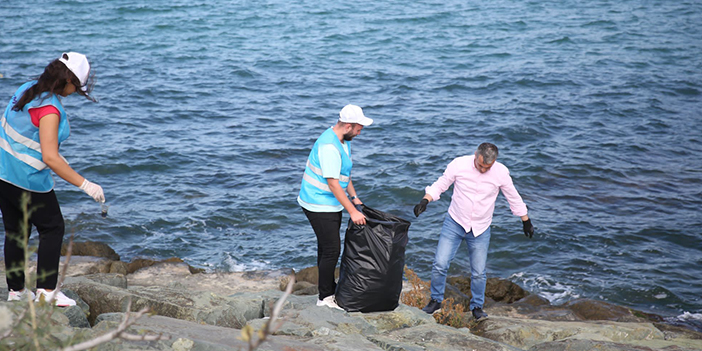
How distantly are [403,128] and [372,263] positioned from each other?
8.73m

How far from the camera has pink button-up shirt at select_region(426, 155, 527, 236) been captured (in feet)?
18.9

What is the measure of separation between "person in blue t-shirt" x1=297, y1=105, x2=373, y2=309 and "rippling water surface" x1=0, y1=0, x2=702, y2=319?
354 centimetres

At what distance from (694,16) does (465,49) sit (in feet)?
35.3

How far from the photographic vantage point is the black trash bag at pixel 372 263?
5234 millimetres

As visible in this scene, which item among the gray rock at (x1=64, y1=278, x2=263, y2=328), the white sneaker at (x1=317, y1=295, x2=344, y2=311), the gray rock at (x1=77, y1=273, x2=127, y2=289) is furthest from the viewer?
the gray rock at (x1=77, y1=273, x2=127, y2=289)

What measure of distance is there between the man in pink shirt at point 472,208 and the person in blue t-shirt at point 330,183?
3.16ft

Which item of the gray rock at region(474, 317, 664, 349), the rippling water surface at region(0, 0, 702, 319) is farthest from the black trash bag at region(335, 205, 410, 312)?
the rippling water surface at region(0, 0, 702, 319)

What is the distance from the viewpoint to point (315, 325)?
15.9ft

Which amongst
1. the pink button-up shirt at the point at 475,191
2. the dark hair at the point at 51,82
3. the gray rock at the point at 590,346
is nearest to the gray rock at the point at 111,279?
the dark hair at the point at 51,82

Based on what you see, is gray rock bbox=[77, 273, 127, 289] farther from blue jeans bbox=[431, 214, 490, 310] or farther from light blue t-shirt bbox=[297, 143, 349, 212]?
blue jeans bbox=[431, 214, 490, 310]

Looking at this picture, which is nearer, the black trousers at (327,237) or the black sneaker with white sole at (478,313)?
the black trousers at (327,237)

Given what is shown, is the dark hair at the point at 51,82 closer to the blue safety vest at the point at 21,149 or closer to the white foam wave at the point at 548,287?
the blue safety vest at the point at 21,149

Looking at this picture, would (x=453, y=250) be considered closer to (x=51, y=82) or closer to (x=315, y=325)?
(x=315, y=325)

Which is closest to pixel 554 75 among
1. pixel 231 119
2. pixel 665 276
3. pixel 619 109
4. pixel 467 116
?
pixel 619 109
